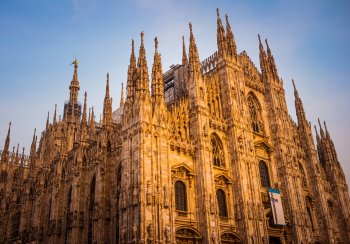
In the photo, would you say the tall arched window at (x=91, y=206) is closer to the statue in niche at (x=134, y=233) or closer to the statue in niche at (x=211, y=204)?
the statue in niche at (x=134, y=233)

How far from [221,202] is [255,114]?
1459 centimetres

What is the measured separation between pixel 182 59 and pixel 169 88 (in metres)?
4.94

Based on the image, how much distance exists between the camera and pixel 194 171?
3105 cm

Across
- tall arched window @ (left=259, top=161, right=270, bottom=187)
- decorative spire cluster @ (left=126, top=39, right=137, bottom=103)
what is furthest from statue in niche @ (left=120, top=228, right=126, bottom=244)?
tall arched window @ (left=259, top=161, right=270, bottom=187)

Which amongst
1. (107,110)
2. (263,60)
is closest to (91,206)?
(107,110)

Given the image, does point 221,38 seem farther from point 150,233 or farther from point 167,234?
point 150,233

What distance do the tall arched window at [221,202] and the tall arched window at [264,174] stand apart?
7.09 metres

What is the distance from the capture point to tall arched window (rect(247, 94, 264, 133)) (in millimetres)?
41772

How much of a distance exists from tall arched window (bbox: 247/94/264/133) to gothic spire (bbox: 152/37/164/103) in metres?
15.0

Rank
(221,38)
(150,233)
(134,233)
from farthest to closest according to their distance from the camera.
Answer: (221,38)
(150,233)
(134,233)

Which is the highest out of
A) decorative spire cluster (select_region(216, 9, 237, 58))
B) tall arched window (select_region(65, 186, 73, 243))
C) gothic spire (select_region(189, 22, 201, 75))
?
decorative spire cluster (select_region(216, 9, 237, 58))

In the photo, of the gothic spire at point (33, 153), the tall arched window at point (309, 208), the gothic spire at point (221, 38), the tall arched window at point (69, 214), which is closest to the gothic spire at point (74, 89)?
the gothic spire at point (33, 153)

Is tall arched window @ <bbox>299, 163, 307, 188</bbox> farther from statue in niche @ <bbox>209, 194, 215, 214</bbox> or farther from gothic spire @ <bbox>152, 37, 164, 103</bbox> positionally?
Answer: gothic spire @ <bbox>152, 37, 164, 103</bbox>

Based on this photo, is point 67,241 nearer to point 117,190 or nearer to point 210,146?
point 117,190
